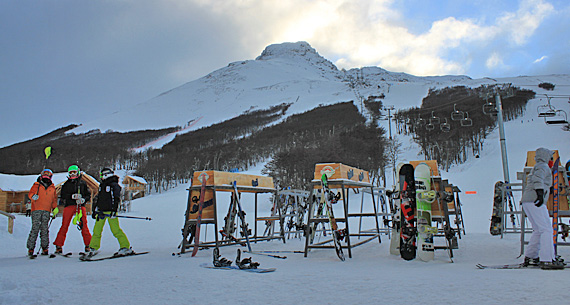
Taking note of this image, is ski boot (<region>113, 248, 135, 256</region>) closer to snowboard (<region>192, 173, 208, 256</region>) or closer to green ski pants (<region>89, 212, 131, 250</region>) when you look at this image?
green ski pants (<region>89, 212, 131, 250</region>)

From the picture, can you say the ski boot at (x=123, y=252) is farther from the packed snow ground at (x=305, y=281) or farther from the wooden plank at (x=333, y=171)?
the wooden plank at (x=333, y=171)

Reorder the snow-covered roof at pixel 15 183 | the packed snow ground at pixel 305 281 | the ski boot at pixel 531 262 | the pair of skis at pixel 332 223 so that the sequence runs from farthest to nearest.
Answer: the snow-covered roof at pixel 15 183 < the pair of skis at pixel 332 223 < the ski boot at pixel 531 262 < the packed snow ground at pixel 305 281

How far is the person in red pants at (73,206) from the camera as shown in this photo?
25.4ft

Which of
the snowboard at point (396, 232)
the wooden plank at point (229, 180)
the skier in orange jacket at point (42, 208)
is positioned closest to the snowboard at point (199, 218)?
the wooden plank at point (229, 180)

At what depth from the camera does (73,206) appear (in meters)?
7.88

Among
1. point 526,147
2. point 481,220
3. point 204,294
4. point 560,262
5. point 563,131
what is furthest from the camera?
point 563,131

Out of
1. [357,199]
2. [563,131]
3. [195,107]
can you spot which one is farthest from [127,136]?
[563,131]

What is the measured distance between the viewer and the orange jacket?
25.0ft

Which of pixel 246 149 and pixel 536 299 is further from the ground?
pixel 246 149

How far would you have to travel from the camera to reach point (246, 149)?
6041cm

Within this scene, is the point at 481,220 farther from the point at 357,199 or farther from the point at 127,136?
the point at 127,136

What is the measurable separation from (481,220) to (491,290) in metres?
12.9

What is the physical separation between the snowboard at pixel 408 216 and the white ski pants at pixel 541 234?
1.65 m

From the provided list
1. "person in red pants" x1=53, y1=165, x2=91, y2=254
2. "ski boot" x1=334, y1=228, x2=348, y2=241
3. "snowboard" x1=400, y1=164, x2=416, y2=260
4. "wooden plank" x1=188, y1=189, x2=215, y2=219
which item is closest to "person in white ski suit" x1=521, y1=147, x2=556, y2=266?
"snowboard" x1=400, y1=164, x2=416, y2=260
